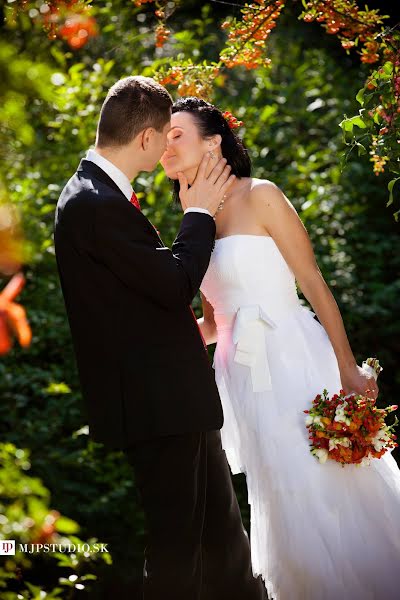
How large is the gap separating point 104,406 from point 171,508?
349 millimetres

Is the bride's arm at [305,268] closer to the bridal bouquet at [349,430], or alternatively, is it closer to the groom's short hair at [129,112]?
the bridal bouquet at [349,430]

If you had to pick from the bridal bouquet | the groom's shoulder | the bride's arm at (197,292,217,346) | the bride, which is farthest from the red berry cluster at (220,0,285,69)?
the bridal bouquet

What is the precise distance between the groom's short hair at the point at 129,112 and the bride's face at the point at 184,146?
15.3 inches

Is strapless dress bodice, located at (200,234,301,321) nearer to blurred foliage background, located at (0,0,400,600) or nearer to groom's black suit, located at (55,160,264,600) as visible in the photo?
groom's black suit, located at (55,160,264,600)

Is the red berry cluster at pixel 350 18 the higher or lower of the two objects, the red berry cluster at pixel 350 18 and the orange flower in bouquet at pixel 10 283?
A: the higher

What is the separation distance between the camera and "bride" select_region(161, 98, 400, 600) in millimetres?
2422

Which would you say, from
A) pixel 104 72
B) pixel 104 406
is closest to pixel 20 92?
pixel 104 406

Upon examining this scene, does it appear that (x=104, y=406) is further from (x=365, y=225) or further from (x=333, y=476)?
(x=365, y=225)

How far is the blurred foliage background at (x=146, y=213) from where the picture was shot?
381 centimetres

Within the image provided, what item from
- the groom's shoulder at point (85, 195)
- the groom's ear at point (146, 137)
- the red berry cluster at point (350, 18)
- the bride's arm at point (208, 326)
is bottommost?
the bride's arm at point (208, 326)

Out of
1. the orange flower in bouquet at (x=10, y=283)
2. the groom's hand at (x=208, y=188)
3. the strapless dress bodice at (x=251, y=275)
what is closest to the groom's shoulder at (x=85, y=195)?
the groom's hand at (x=208, y=188)

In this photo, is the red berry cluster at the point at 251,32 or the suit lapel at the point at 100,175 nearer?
the suit lapel at the point at 100,175

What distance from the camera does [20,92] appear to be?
1200 mm

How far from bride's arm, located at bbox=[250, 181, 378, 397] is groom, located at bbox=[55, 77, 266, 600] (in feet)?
1.04
